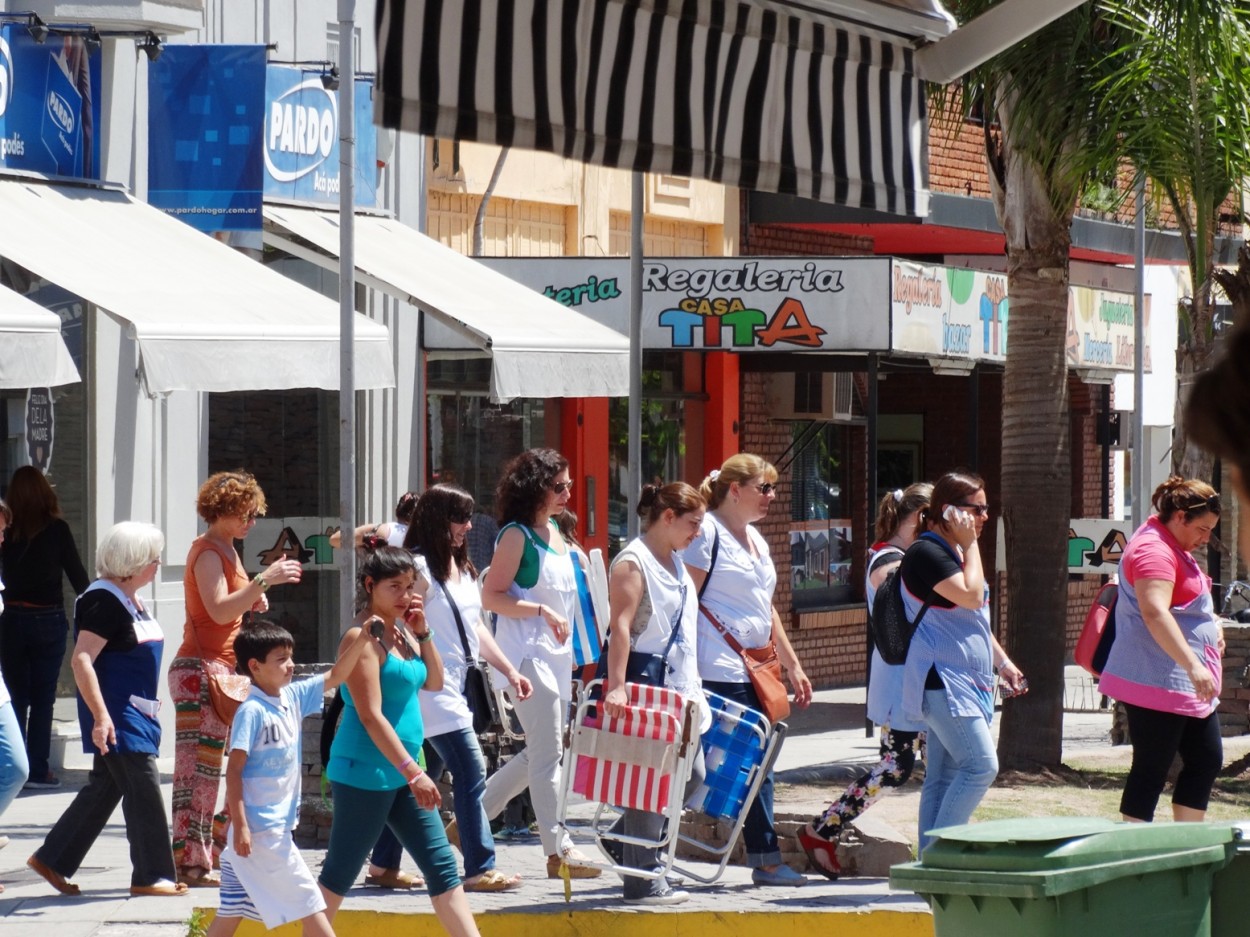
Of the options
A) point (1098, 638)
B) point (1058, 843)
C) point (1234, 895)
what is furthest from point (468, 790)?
point (1234, 895)

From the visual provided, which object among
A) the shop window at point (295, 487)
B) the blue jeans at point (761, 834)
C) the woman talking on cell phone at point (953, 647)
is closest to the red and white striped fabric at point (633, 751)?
the blue jeans at point (761, 834)

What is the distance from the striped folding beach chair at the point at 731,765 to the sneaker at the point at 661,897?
0.81 ft

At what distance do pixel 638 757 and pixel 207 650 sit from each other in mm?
1805

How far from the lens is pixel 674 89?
440cm

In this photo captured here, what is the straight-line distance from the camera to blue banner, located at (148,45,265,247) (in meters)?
13.6

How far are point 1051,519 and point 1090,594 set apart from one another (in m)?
12.9

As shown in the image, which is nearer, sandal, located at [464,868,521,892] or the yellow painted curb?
the yellow painted curb

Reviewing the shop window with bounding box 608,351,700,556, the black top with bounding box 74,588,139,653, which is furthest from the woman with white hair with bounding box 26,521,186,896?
the shop window with bounding box 608,351,700,556

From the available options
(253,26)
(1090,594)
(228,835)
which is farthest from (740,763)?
(1090,594)

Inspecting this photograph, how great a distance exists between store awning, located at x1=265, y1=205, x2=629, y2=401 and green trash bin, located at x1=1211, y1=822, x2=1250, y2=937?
25.5 ft

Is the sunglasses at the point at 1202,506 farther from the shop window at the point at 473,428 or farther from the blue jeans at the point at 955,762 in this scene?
the shop window at the point at 473,428

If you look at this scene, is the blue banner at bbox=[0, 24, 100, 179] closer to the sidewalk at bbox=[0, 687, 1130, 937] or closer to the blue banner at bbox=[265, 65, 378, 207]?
the blue banner at bbox=[265, 65, 378, 207]

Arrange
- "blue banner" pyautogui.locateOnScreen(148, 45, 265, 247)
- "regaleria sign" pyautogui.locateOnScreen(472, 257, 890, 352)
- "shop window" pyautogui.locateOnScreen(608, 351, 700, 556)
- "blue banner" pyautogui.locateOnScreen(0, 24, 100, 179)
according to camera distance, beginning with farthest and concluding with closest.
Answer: "shop window" pyautogui.locateOnScreen(608, 351, 700, 556) → "regaleria sign" pyautogui.locateOnScreen(472, 257, 890, 352) → "blue banner" pyautogui.locateOnScreen(148, 45, 265, 247) → "blue banner" pyautogui.locateOnScreen(0, 24, 100, 179)

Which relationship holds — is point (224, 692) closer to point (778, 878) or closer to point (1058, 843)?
point (778, 878)
